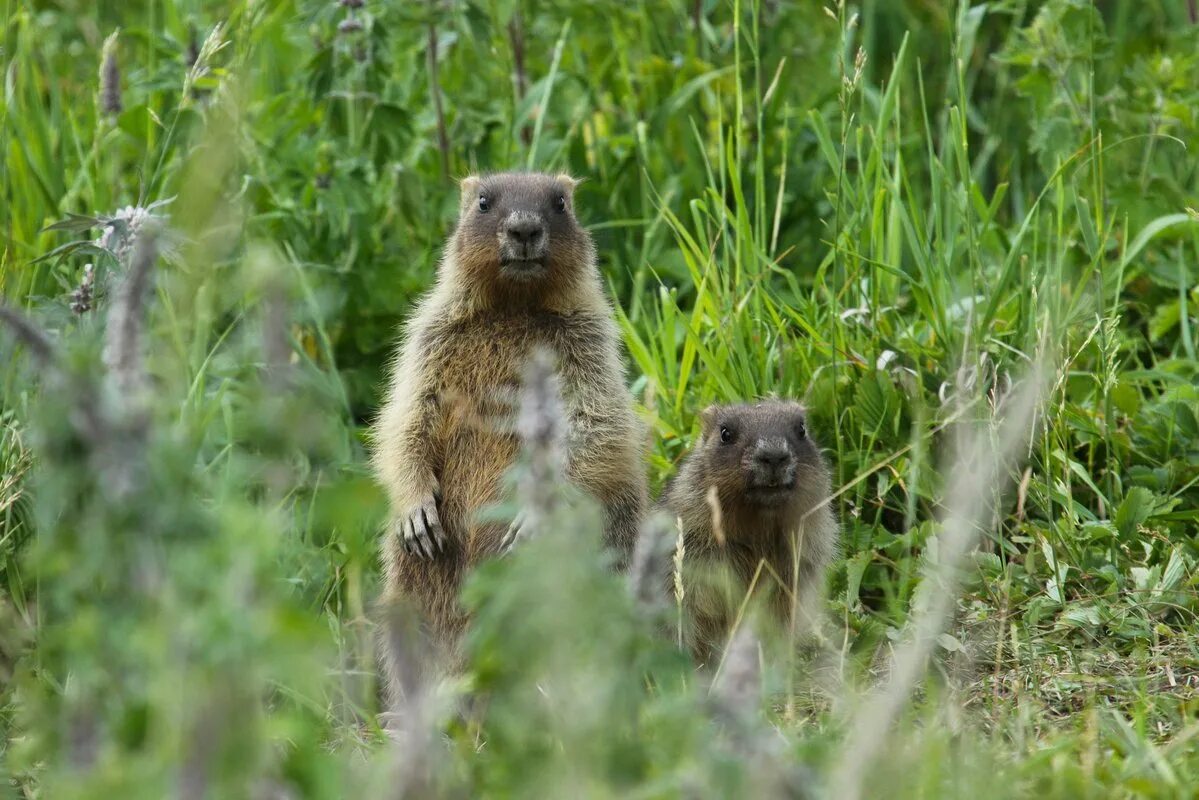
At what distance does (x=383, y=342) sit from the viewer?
21.8ft

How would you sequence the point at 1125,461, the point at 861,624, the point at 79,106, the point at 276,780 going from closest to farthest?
1. the point at 276,780
2. the point at 861,624
3. the point at 1125,461
4. the point at 79,106

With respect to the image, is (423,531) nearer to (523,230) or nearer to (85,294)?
(523,230)

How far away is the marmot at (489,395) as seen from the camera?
17.3 ft

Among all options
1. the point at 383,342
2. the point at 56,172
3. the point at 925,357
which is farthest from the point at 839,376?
the point at 56,172

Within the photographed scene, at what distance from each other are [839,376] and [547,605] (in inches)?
134

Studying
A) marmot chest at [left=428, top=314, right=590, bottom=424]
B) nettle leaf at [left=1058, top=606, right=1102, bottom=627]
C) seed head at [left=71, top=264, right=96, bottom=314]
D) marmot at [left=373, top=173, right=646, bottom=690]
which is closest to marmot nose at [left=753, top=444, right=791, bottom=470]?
marmot at [left=373, top=173, right=646, bottom=690]

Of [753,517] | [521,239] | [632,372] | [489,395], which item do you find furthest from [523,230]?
[632,372]

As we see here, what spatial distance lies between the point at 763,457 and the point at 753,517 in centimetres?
30

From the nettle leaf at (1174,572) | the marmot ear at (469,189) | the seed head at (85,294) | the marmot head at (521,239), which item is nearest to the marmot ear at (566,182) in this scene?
the marmot head at (521,239)

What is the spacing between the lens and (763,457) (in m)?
5.01

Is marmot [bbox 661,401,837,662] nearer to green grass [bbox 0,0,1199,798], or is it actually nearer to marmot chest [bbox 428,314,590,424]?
green grass [bbox 0,0,1199,798]

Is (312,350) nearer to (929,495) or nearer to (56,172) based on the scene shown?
(56,172)

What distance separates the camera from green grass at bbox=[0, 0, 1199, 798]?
2539 mm

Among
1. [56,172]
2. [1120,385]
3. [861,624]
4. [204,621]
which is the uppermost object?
[56,172]
